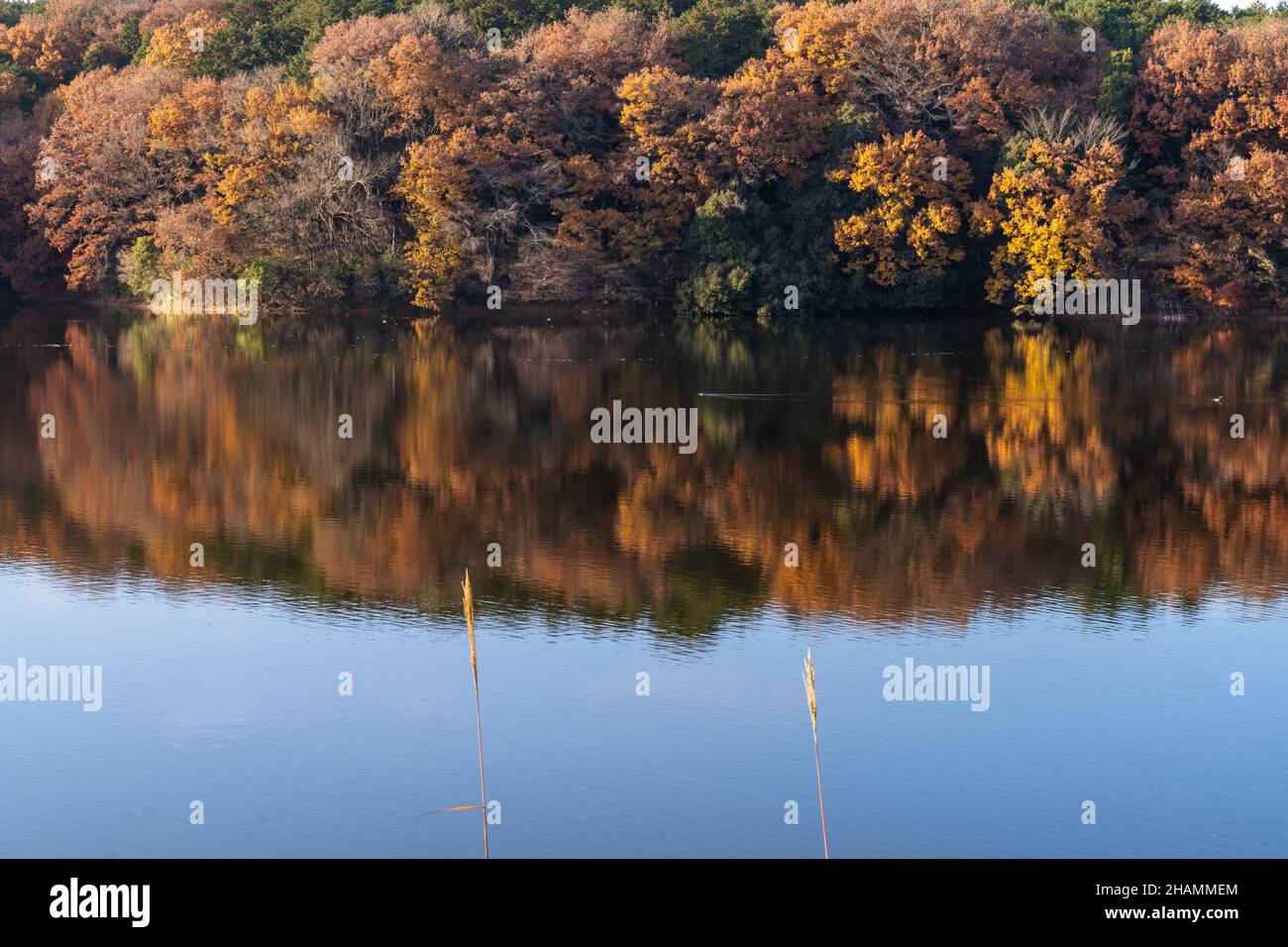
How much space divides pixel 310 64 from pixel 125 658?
142 ft

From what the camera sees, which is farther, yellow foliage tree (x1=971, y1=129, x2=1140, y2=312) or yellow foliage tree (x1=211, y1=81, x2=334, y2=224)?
yellow foliage tree (x1=211, y1=81, x2=334, y2=224)

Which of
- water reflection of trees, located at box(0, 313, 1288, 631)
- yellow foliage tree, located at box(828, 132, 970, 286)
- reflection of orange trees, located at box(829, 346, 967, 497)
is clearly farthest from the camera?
yellow foliage tree, located at box(828, 132, 970, 286)

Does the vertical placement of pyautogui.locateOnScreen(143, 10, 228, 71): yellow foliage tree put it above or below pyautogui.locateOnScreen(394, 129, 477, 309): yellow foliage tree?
above

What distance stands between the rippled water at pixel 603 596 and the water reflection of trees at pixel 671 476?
93 millimetres

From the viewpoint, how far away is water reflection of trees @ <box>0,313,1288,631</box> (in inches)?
700

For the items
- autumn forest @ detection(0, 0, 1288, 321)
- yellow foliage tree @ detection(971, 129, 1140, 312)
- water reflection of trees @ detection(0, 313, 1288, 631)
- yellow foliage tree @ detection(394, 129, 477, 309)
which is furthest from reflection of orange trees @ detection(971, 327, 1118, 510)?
yellow foliage tree @ detection(394, 129, 477, 309)

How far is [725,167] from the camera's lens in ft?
167

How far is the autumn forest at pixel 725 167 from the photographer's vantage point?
50000 millimetres

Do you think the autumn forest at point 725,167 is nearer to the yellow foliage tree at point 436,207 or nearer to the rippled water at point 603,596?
the yellow foliage tree at point 436,207

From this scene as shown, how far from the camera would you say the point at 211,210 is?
52.2 metres

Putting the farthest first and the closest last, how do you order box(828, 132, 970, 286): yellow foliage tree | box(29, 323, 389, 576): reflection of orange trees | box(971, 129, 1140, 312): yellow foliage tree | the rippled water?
box(828, 132, 970, 286): yellow foliage tree < box(971, 129, 1140, 312): yellow foliage tree < box(29, 323, 389, 576): reflection of orange trees < the rippled water

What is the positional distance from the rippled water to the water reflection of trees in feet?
0.30

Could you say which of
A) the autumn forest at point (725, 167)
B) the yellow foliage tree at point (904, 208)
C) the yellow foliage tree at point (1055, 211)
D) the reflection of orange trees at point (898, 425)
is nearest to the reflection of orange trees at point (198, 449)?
the reflection of orange trees at point (898, 425)

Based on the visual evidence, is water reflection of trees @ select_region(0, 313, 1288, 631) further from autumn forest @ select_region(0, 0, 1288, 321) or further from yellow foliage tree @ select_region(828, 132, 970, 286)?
autumn forest @ select_region(0, 0, 1288, 321)
